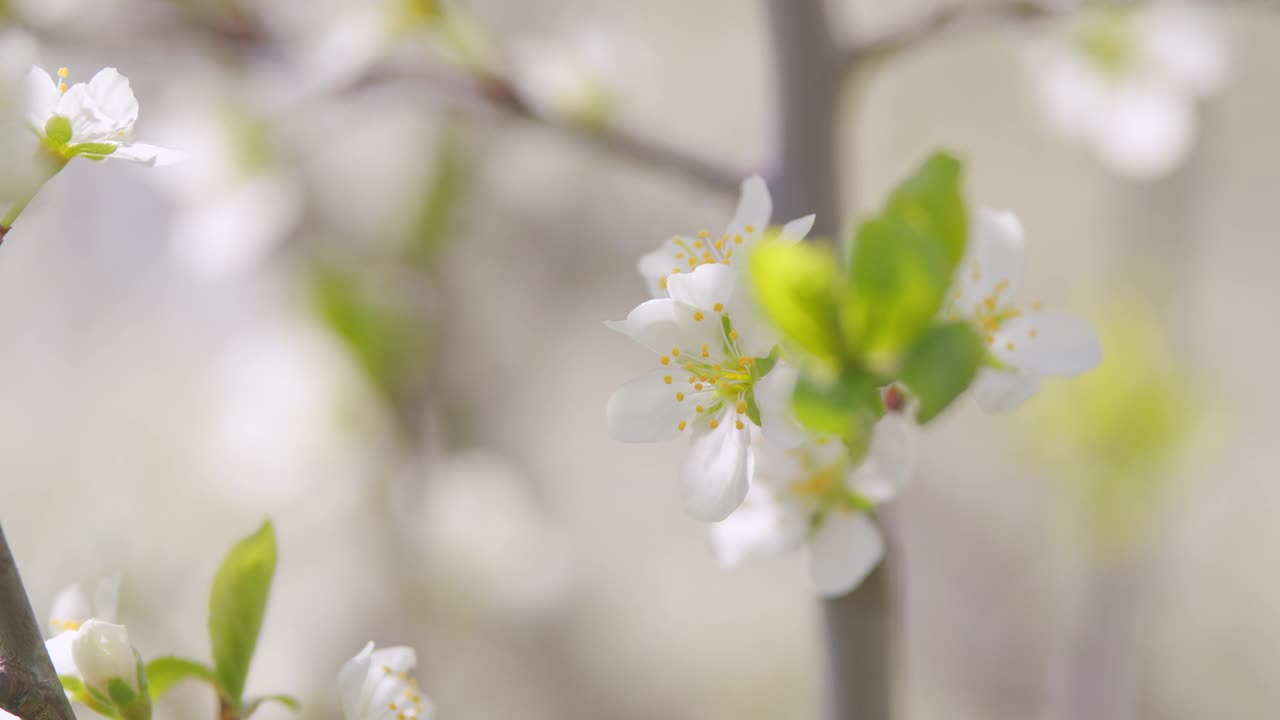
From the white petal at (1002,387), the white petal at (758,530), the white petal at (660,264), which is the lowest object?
A: the white petal at (758,530)

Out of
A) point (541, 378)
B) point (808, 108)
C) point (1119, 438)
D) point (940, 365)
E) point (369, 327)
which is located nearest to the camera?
point (940, 365)

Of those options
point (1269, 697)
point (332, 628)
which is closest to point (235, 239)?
point (332, 628)

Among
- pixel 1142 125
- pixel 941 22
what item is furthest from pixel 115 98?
pixel 1142 125

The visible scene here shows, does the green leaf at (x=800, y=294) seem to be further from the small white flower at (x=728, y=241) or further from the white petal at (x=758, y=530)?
the white petal at (x=758, y=530)

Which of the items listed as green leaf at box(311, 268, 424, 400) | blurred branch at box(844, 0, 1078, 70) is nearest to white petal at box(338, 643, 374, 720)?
blurred branch at box(844, 0, 1078, 70)

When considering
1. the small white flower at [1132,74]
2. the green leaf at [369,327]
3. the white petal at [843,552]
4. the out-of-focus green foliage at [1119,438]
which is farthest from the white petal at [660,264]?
the out-of-focus green foliage at [1119,438]

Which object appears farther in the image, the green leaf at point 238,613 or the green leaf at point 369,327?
the green leaf at point 369,327

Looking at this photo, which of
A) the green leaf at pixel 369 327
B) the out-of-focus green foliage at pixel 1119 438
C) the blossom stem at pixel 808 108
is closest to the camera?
the blossom stem at pixel 808 108

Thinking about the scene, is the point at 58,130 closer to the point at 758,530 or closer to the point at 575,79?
the point at 758,530
